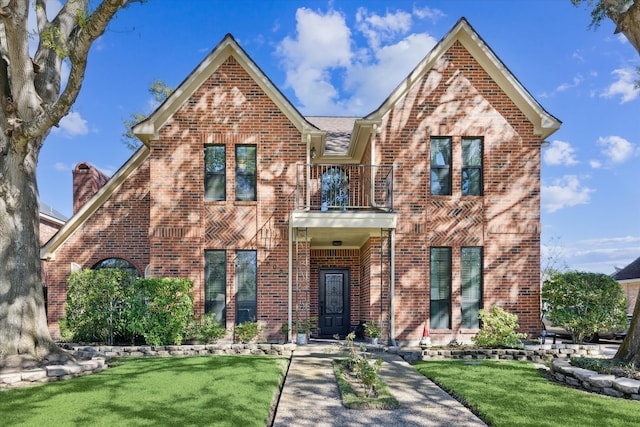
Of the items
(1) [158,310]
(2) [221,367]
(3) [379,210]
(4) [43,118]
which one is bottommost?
(2) [221,367]

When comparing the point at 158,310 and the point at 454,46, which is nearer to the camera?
the point at 158,310

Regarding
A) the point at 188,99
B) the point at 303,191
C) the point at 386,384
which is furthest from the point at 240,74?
the point at 386,384

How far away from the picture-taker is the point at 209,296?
1253 centimetres

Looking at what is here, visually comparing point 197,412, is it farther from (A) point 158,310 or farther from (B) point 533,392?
(A) point 158,310

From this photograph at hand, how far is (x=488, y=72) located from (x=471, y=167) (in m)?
2.71

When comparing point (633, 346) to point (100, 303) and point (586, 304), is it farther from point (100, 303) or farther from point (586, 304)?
point (100, 303)

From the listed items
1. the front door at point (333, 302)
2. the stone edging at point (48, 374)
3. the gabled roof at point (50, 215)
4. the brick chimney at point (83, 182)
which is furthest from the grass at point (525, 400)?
the gabled roof at point (50, 215)

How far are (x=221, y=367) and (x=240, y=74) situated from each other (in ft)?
25.8

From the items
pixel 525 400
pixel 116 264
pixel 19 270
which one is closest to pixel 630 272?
pixel 525 400

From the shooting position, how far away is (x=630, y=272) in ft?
73.9

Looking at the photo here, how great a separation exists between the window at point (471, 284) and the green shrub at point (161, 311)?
7231mm

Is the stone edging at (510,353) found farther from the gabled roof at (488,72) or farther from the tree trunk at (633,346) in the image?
the gabled roof at (488,72)

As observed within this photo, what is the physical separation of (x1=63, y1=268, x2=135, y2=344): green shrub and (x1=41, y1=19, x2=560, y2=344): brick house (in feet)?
3.50

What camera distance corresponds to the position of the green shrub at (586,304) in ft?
37.6
